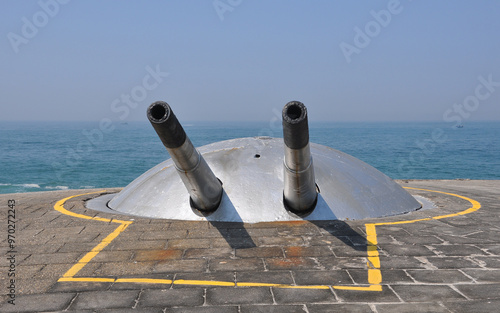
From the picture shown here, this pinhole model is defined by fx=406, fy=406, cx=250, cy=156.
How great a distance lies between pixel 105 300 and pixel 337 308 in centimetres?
288

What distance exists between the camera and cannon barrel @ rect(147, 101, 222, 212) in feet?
20.7

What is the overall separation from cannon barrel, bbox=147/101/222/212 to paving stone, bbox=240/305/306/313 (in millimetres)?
2948

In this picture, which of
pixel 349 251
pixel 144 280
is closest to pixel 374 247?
pixel 349 251

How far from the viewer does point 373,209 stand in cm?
952

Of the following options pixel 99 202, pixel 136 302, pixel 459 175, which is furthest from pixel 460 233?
pixel 459 175

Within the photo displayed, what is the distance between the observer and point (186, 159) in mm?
7305

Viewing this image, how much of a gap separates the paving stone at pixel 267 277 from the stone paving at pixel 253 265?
14 millimetres

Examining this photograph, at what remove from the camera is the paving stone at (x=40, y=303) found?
4914 millimetres

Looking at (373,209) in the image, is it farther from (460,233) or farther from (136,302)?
(136,302)

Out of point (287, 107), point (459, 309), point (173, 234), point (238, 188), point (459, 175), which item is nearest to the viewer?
point (459, 309)

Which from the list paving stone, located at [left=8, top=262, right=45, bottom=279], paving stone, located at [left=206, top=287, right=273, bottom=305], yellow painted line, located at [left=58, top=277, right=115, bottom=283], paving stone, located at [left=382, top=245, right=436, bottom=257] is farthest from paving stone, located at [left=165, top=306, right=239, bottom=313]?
paving stone, located at [left=382, top=245, right=436, bottom=257]

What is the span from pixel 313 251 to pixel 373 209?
125 inches

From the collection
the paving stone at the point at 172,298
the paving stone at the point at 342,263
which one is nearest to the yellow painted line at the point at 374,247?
the paving stone at the point at 342,263

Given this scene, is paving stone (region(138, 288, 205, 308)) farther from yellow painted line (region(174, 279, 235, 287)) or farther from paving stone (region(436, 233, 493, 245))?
paving stone (region(436, 233, 493, 245))
